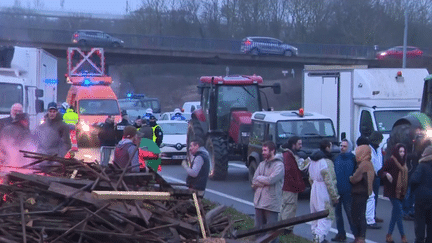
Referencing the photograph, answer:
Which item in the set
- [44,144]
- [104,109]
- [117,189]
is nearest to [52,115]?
[44,144]

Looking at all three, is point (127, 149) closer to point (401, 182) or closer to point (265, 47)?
point (401, 182)

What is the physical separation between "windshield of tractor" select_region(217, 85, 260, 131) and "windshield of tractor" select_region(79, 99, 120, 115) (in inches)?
337

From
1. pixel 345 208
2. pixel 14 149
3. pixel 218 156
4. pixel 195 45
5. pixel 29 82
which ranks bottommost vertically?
pixel 218 156

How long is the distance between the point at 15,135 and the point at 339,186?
5.03 metres

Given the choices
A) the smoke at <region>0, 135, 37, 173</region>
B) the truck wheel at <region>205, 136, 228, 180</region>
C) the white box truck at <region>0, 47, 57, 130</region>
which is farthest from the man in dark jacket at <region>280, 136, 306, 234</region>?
the white box truck at <region>0, 47, 57, 130</region>

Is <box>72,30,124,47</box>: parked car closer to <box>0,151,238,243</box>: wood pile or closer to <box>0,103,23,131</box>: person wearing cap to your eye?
<box>0,103,23,131</box>: person wearing cap

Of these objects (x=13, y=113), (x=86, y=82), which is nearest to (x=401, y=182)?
(x=13, y=113)

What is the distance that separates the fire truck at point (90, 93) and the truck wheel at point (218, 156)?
18.8 feet

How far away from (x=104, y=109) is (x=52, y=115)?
58.4 ft

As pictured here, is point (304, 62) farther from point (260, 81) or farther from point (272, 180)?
point (272, 180)

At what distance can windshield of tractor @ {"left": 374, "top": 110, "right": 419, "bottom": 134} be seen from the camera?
20.9 metres

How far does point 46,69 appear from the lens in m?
25.0

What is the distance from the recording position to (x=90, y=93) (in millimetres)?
30469

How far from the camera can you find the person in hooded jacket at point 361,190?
11750 mm
